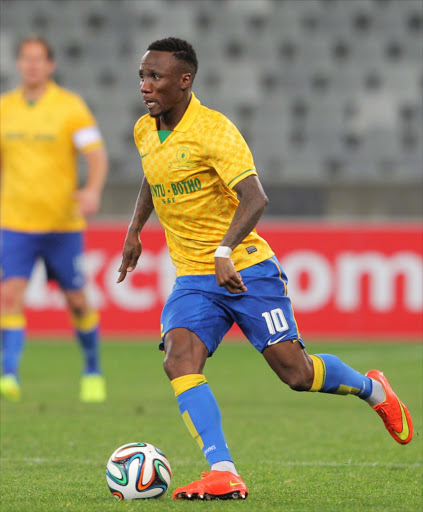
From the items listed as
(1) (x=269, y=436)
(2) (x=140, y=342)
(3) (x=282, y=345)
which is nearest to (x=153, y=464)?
(3) (x=282, y=345)

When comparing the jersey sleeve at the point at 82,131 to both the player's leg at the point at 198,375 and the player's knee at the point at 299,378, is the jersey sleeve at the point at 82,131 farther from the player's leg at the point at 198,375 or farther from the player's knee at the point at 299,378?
the player's knee at the point at 299,378

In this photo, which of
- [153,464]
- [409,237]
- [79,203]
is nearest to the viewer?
[153,464]

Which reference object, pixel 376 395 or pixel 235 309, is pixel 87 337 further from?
pixel 235 309

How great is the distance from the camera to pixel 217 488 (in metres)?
3.72

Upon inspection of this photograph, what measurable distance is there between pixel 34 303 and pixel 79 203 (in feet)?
18.4

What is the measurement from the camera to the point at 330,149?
16234 millimetres

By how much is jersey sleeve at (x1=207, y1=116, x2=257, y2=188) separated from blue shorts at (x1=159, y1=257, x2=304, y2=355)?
0.44 m

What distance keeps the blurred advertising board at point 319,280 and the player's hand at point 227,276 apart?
8.17 metres

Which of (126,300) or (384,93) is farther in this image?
(384,93)

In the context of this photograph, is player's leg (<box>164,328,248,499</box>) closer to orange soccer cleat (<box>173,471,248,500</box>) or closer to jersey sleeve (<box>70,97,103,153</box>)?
orange soccer cleat (<box>173,471,248,500</box>)

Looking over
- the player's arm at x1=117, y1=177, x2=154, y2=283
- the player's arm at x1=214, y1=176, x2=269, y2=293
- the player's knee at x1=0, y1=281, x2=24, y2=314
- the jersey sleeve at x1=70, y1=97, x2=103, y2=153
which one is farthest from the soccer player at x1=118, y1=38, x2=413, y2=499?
the player's knee at x1=0, y1=281, x2=24, y2=314

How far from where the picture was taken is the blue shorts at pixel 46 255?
277 inches

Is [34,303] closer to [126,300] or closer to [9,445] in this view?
[126,300]

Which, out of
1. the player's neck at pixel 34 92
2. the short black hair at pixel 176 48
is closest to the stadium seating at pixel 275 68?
the player's neck at pixel 34 92
